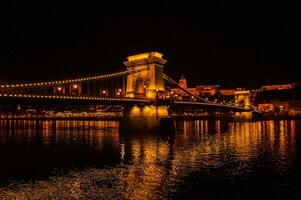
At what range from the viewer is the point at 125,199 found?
43.3ft

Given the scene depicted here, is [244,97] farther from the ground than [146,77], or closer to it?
closer to it

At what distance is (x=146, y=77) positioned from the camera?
4769 cm

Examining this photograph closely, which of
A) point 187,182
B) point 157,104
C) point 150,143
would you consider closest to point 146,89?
point 157,104

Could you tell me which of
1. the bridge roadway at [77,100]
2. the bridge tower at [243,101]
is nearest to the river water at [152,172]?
the bridge roadway at [77,100]

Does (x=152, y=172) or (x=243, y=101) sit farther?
(x=243, y=101)

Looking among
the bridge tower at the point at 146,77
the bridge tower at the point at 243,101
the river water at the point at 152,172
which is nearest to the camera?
the river water at the point at 152,172

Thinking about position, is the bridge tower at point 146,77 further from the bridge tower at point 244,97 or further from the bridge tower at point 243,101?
the bridge tower at point 244,97

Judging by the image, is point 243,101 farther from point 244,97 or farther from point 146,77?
point 146,77

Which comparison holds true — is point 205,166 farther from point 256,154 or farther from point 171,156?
point 256,154

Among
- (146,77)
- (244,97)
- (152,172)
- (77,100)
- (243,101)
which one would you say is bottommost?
(152,172)

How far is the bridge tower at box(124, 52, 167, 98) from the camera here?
46.6 m

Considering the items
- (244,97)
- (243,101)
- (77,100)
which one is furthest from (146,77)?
(243,101)

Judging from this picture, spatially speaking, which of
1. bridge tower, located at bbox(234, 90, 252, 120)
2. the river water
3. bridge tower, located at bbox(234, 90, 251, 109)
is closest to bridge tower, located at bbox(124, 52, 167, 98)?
the river water

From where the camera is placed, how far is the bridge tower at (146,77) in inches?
1834
